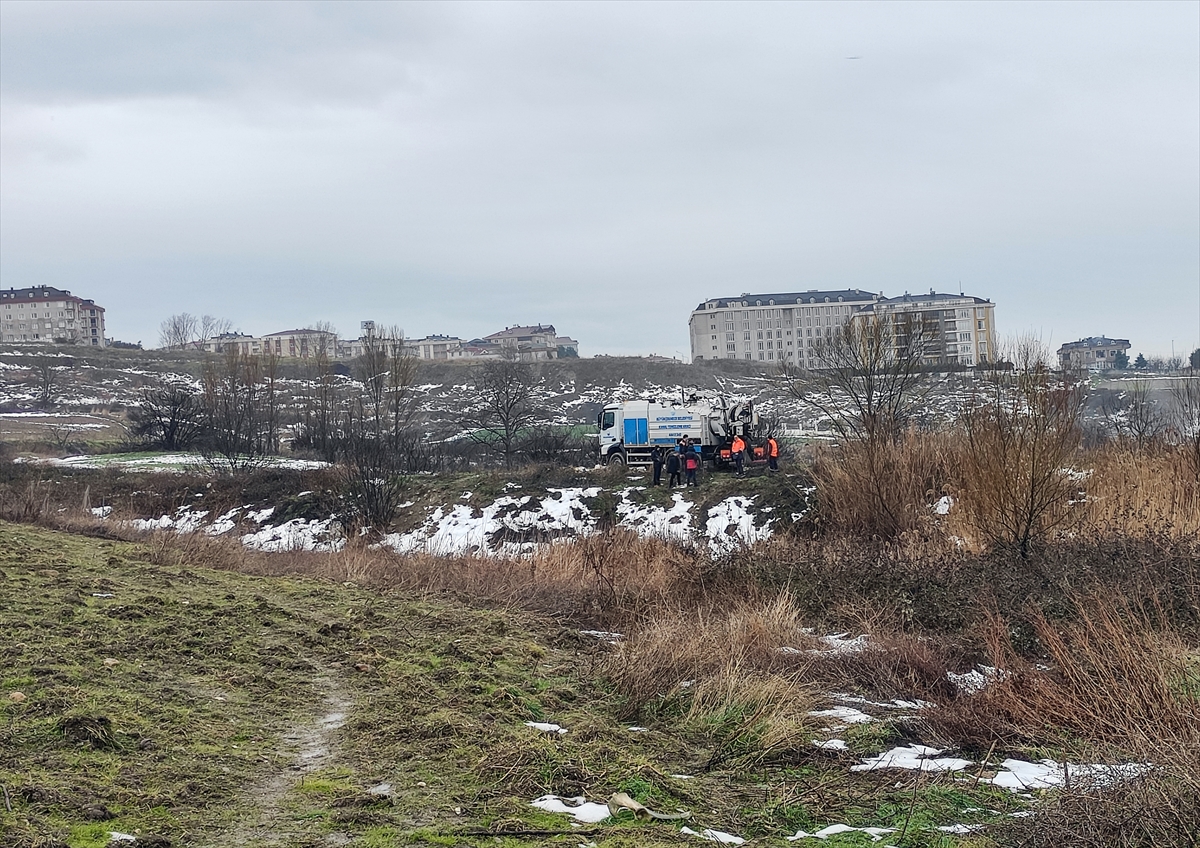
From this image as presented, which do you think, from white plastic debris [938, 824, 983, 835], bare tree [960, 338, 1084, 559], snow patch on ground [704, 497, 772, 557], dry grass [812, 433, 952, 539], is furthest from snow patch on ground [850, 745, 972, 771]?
snow patch on ground [704, 497, 772, 557]

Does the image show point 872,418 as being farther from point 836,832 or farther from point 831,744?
point 836,832

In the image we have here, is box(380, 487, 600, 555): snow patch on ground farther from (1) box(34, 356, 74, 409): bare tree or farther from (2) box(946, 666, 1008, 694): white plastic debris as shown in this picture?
(1) box(34, 356, 74, 409): bare tree

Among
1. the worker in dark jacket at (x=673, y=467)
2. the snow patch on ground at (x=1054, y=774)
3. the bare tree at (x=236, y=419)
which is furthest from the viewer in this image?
the bare tree at (x=236, y=419)

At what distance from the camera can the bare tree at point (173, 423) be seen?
167ft

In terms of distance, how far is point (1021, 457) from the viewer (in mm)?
14484

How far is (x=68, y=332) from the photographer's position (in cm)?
14538

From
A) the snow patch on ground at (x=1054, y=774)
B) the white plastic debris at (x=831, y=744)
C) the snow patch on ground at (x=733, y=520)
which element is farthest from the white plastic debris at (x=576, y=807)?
the snow patch on ground at (x=733, y=520)


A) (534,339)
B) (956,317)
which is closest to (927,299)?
(956,317)

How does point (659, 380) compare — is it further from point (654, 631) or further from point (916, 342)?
point (654, 631)

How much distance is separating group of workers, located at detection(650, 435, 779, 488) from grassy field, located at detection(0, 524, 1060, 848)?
77.1 ft

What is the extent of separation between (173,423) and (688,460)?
2961 centimetres

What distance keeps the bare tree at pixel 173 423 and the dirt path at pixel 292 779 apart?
47.1 metres

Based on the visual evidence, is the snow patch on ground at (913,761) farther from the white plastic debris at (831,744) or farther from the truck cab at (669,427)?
the truck cab at (669,427)

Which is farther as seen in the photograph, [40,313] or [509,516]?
[40,313]
